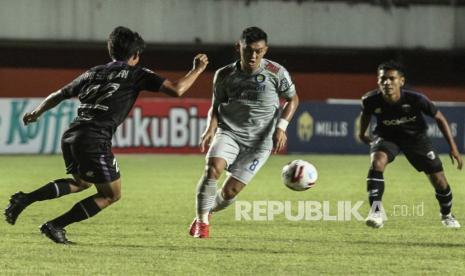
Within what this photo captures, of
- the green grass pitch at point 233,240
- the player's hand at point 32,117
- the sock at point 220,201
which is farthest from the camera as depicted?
the sock at point 220,201

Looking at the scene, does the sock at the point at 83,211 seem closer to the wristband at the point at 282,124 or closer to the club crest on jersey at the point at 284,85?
the wristband at the point at 282,124

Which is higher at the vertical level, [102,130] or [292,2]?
[102,130]

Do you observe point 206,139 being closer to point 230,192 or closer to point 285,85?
point 230,192

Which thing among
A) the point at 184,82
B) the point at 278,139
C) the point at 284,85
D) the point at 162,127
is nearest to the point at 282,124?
the point at 278,139

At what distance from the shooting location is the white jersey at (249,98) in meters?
9.19

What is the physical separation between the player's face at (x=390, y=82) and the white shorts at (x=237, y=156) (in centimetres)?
138

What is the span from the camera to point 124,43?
27.0 ft

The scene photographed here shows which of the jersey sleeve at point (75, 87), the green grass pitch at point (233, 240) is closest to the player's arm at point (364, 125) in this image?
the green grass pitch at point (233, 240)

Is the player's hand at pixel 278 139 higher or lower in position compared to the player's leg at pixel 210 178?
higher

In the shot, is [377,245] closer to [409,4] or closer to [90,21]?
[90,21]

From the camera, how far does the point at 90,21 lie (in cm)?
3131

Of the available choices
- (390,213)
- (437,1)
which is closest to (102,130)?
(390,213)

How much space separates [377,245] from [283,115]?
4.56 feet

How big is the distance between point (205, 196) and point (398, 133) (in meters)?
2.27
